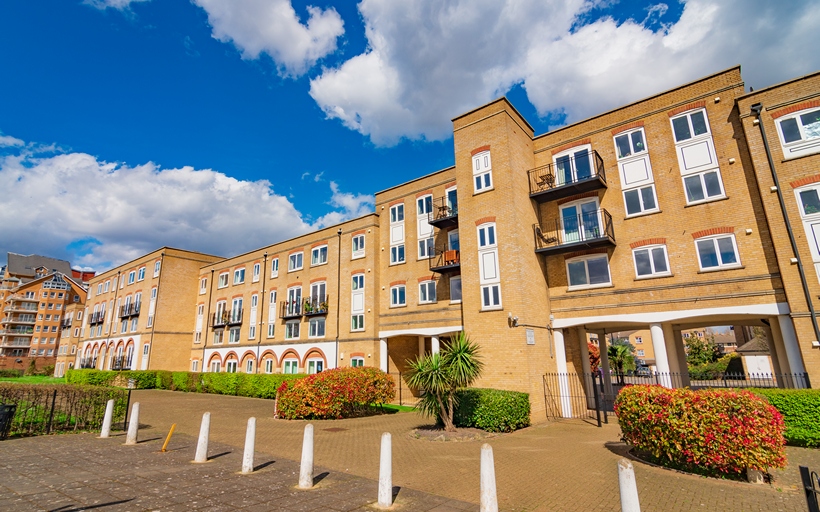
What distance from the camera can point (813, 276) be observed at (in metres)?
12.6

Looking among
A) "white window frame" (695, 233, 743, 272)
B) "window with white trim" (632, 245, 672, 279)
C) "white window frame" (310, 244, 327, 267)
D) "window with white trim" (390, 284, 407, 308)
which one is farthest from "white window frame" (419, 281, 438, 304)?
"white window frame" (695, 233, 743, 272)

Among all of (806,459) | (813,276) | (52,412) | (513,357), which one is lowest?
(806,459)

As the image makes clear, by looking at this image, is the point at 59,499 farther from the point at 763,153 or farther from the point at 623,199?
the point at 763,153


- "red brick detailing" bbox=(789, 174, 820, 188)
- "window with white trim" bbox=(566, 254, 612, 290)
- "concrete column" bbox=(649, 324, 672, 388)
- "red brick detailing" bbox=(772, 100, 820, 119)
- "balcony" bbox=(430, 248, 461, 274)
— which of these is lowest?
"concrete column" bbox=(649, 324, 672, 388)

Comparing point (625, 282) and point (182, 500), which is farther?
point (625, 282)

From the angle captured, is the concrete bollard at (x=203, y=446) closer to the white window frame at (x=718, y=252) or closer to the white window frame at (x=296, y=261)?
the white window frame at (x=718, y=252)

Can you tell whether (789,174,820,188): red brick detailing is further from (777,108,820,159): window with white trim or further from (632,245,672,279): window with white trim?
(632,245,672,279): window with white trim

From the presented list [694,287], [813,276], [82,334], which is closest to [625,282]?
[694,287]

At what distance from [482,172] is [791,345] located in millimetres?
12580

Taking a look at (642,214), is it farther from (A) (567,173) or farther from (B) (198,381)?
(B) (198,381)

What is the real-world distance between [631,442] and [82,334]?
60830 millimetres

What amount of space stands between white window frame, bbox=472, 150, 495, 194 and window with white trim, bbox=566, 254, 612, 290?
16.3ft

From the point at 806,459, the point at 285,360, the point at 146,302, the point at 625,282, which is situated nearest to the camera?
the point at 806,459

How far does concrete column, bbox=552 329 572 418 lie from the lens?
1673 cm
